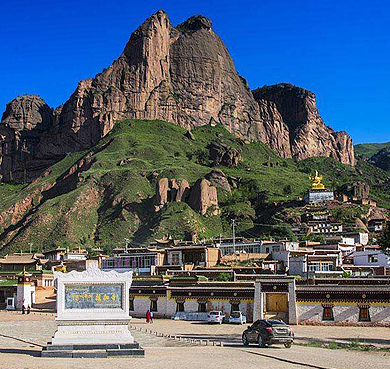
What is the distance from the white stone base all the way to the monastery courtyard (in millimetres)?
1251

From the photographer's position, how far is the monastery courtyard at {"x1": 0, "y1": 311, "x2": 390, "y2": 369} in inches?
905

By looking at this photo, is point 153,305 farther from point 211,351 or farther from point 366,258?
point 366,258

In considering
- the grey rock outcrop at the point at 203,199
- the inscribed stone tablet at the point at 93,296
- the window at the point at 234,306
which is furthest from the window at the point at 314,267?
the grey rock outcrop at the point at 203,199

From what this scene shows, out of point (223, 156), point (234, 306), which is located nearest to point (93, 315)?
point (234, 306)

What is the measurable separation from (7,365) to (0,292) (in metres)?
47.0

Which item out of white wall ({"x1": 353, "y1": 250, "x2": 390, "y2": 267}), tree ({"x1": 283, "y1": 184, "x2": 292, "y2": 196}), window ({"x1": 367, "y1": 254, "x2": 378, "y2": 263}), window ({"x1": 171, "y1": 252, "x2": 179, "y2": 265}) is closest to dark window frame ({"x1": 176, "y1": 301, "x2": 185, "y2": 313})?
white wall ({"x1": 353, "y1": 250, "x2": 390, "y2": 267})

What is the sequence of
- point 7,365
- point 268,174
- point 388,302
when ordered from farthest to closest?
1. point 268,174
2. point 388,302
3. point 7,365

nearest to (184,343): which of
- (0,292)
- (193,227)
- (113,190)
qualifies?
(0,292)

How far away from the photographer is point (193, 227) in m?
136

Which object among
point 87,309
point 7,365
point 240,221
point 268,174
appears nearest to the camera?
point 7,365

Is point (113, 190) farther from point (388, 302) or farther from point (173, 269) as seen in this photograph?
point (388, 302)

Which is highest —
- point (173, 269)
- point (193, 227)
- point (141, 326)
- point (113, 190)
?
point (113, 190)

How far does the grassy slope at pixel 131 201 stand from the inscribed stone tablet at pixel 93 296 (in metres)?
98.7

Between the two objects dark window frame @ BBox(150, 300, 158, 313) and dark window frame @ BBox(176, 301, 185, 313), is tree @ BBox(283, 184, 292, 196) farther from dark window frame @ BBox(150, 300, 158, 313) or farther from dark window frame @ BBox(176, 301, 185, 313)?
dark window frame @ BBox(176, 301, 185, 313)
